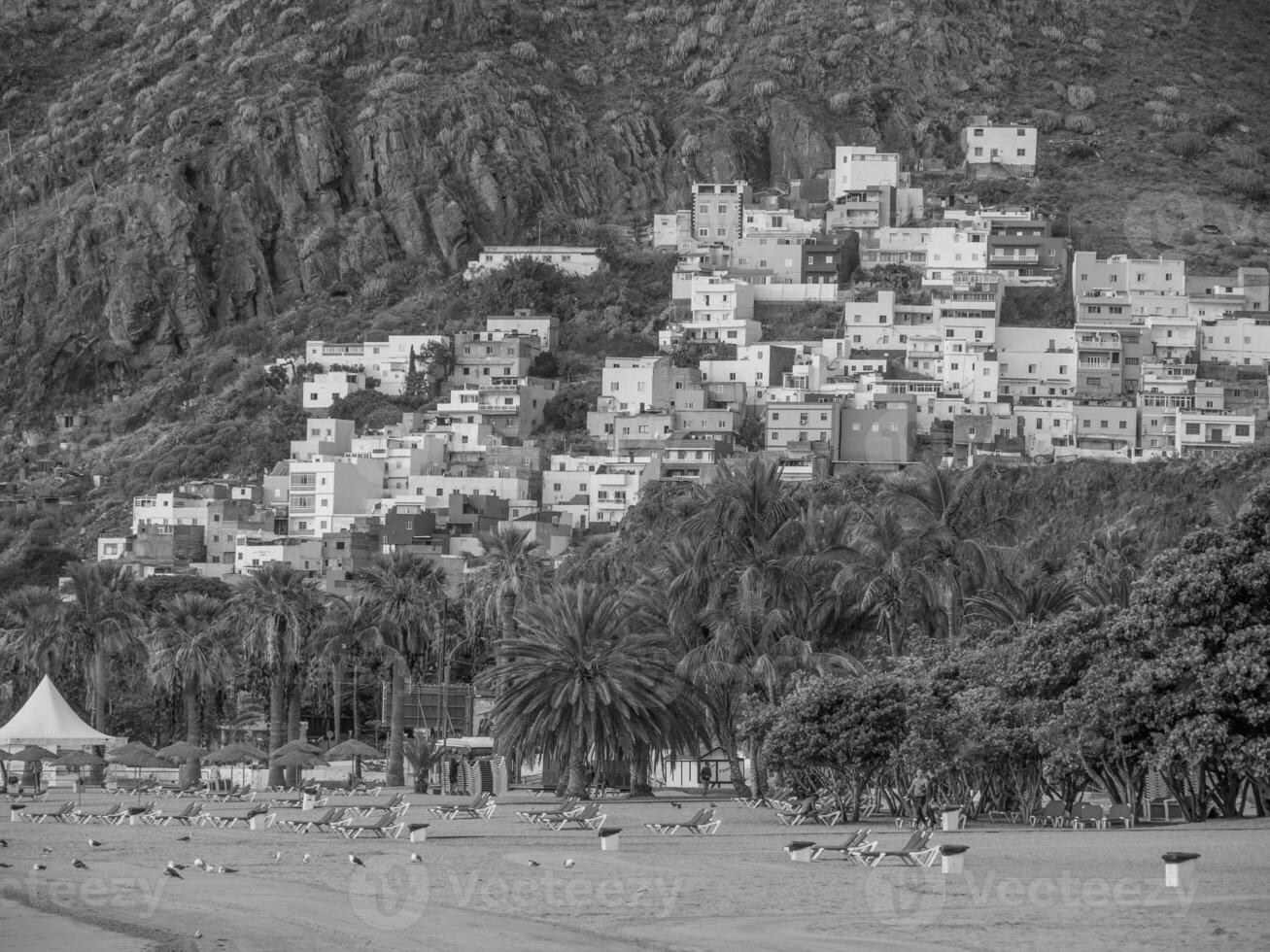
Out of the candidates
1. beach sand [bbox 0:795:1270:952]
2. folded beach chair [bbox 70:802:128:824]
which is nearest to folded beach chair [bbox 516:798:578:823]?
beach sand [bbox 0:795:1270:952]

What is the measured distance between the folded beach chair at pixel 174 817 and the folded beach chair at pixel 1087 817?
20.0m

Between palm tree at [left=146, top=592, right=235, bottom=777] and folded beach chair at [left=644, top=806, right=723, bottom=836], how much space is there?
28918 mm

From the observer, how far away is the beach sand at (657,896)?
29.8 meters

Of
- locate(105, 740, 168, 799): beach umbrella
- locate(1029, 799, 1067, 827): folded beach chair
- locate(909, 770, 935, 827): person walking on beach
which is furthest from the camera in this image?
locate(105, 740, 168, 799): beach umbrella

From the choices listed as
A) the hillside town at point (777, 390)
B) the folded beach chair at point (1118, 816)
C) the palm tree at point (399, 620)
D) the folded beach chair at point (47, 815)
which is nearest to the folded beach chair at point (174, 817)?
the folded beach chair at point (47, 815)

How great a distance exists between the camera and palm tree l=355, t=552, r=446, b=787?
235 ft

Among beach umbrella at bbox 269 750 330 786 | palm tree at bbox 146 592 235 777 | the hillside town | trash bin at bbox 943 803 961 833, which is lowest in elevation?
trash bin at bbox 943 803 961 833

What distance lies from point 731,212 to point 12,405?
183 feet

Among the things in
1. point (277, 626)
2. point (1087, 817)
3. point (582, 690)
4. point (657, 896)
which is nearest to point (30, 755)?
point (277, 626)

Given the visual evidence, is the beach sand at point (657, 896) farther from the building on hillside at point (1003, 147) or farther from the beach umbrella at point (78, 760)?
the building on hillside at point (1003, 147)

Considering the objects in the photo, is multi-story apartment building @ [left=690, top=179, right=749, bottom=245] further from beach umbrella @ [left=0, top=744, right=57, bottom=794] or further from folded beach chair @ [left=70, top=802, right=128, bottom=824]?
folded beach chair @ [left=70, top=802, right=128, bottom=824]

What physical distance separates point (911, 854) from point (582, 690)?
68.7 feet

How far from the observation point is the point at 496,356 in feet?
473

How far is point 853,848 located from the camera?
3841cm
